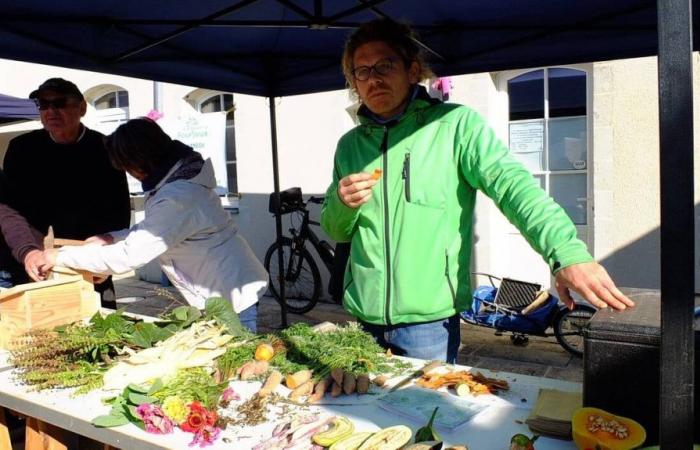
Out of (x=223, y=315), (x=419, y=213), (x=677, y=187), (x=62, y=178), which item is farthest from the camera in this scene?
(x=62, y=178)

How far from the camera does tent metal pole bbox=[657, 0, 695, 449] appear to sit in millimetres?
930

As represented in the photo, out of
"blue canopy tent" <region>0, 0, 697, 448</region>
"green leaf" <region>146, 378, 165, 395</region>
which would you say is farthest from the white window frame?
"green leaf" <region>146, 378, 165, 395</region>

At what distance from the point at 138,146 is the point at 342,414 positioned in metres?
1.42

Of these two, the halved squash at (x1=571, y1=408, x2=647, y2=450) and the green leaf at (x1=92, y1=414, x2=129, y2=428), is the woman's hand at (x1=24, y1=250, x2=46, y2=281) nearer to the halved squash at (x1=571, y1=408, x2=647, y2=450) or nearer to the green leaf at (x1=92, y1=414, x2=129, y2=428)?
the green leaf at (x1=92, y1=414, x2=129, y2=428)

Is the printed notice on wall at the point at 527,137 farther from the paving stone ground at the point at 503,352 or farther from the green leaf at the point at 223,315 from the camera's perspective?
the green leaf at the point at 223,315

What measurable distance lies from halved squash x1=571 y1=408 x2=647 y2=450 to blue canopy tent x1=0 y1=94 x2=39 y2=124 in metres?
7.18

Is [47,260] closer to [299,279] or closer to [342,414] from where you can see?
[342,414]

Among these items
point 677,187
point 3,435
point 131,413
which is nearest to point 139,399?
point 131,413

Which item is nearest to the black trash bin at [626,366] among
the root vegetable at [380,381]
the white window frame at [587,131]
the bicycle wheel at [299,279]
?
the root vegetable at [380,381]

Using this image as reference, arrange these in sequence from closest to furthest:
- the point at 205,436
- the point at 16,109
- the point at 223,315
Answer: the point at 205,436 < the point at 223,315 < the point at 16,109

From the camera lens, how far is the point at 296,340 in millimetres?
2062

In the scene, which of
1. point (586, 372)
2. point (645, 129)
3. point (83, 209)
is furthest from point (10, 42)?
point (645, 129)

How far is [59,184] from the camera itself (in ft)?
11.1

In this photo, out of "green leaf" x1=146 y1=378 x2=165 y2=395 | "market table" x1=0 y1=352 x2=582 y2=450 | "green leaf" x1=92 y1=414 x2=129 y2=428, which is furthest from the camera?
"green leaf" x1=146 y1=378 x2=165 y2=395
